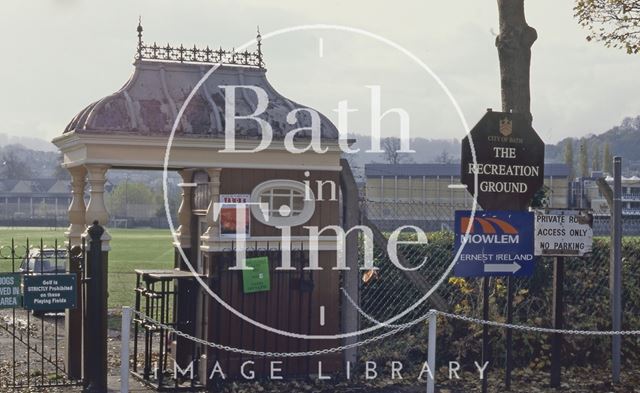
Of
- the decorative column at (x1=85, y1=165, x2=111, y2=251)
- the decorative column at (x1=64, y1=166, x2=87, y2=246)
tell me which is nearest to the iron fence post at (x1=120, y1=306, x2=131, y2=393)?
the decorative column at (x1=85, y1=165, x2=111, y2=251)

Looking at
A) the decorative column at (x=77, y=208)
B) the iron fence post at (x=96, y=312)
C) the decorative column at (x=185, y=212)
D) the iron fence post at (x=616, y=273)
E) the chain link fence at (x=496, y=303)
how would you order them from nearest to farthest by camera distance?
the iron fence post at (x=96, y=312)
the decorative column at (x=77, y=208)
the iron fence post at (x=616, y=273)
the decorative column at (x=185, y=212)
the chain link fence at (x=496, y=303)

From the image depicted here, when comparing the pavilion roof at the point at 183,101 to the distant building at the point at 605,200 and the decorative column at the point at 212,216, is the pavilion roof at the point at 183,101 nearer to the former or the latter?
the decorative column at the point at 212,216

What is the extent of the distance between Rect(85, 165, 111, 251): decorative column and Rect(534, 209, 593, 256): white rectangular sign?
4.88 m

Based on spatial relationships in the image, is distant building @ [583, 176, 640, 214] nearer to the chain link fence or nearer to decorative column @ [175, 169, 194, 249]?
the chain link fence

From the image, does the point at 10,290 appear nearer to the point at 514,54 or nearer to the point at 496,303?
the point at 496,303

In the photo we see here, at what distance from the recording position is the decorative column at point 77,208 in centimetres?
1221

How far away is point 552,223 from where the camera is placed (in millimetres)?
12320

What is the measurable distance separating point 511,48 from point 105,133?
18.9ft

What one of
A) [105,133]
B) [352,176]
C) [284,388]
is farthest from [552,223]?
[105,133]

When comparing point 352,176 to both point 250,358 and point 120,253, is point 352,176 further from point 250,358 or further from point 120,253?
point 120,253

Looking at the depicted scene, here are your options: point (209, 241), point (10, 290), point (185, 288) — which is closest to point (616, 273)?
point (209, 241)

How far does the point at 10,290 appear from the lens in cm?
1118

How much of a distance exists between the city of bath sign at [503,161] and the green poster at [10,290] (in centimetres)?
509

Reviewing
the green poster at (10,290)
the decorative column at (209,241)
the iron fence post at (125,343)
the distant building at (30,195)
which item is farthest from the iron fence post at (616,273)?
the distant building at (30,195)
